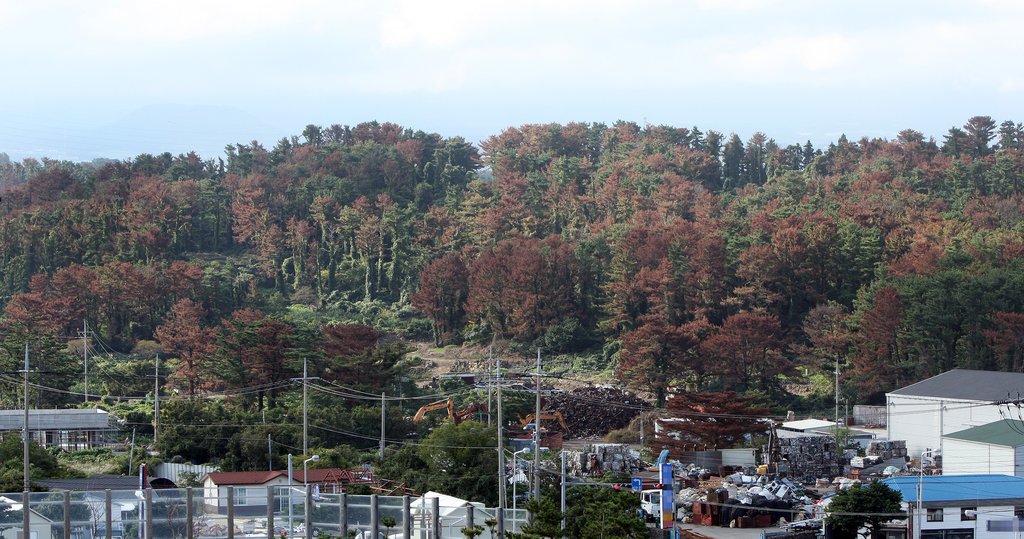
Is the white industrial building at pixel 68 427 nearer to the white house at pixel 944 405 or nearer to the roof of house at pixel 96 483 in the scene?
the roof of house at pixel 96 483

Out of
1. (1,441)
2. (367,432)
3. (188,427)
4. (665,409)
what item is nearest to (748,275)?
(665,409)

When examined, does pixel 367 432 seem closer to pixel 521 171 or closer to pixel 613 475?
pixel 613 475

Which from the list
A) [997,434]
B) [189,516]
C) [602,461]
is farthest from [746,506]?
[189,516]

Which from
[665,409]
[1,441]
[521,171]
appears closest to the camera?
[1,441]

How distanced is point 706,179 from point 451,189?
15.9 m

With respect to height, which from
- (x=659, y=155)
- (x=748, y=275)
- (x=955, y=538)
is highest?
(x=659, y=155)

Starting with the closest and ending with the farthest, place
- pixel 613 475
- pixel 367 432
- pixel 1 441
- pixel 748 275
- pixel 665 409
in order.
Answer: pixel 613 475 < pixel 1 441 < pixel 367 432 < pixel 665 409 < pixel 748 275

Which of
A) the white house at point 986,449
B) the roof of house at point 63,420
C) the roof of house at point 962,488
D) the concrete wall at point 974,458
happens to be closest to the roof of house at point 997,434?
the white house at point 986,449

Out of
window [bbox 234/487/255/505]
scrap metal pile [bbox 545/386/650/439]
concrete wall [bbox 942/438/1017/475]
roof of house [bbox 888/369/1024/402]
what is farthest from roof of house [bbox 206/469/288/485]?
roof of house [bbox 888/369/1024/402]

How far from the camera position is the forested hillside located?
1786 inches

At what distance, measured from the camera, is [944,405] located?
39.5m

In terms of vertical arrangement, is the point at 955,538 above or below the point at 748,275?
below

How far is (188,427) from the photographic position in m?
37.2

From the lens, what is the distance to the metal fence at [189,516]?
55.3 ft
